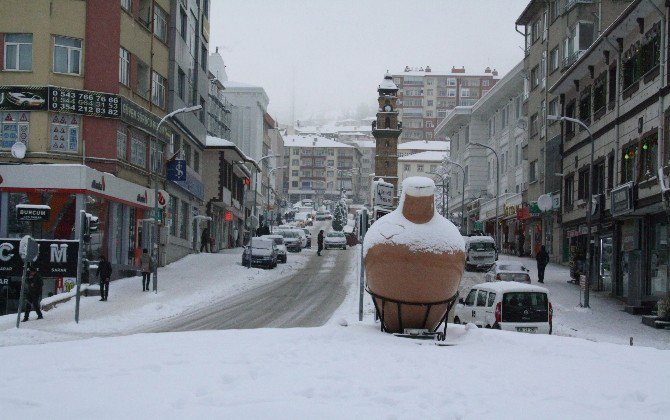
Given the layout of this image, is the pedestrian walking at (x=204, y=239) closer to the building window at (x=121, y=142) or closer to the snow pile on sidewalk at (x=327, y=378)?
the building window at (x=121, y=142)

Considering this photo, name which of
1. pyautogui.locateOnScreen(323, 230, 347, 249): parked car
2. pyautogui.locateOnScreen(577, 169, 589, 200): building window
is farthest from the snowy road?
pyautogui.locateOnScreen(323, 230, 347, 249): parked car

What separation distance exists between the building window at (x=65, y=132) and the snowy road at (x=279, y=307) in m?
9.54

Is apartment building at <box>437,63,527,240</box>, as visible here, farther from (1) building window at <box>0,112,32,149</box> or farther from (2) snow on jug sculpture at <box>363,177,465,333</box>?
(2) snow on jug sculpture at <box>363,177,465,333</box>

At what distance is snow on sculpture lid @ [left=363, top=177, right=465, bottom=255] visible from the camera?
12922 millimetres

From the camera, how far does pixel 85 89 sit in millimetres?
35188

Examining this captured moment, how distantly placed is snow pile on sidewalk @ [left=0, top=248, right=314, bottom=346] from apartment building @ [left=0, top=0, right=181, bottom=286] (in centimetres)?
295

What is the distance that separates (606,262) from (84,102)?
24.5 m

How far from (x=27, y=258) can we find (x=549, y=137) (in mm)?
35788

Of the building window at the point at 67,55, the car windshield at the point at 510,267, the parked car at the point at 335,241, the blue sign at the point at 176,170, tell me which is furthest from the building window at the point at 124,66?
the parked car at the point at 335,241

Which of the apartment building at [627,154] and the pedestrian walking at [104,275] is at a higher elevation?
the apartment building at [627,154]

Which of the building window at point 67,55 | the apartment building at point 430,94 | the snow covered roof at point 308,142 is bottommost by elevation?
the building window at point 67,55

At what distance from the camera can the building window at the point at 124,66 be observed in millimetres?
37062

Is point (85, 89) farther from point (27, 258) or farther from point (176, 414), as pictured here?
point (176, 414)

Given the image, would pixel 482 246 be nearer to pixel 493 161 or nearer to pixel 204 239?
pixel 204 239
